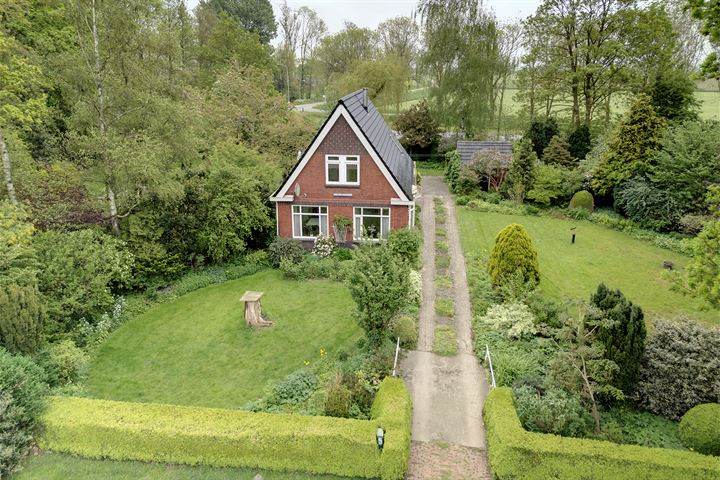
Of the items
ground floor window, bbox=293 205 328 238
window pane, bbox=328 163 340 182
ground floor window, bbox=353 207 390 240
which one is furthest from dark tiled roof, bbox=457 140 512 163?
ground floor window, bbox=293 205 328 238

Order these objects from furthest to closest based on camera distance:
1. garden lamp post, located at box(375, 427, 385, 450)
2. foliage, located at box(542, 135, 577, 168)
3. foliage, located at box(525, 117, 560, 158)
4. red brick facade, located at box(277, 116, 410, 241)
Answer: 1. foliage, located at box(525, 117, 560, 158)
2. foliage, located at box(542, 135, 577, 168)
3. red brick facade, located at box(277, 116, 410, 241)
4. garden lamp post, located at box(375, 427, 385, 450)

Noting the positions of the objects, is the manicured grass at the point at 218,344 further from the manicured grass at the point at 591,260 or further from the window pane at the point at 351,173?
the manicured grass at the point at 591,260

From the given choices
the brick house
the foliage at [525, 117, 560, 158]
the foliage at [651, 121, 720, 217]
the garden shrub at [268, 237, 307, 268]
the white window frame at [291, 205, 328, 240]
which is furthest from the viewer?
the foliage at [525, 117, 560, 158]

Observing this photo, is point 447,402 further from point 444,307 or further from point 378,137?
point 378,137

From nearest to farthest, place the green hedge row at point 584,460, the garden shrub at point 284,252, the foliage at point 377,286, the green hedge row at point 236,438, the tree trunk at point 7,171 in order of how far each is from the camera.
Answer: the green hedge row at point 584,460 < the green hedge row at point 236,438 < the foliage at point 377,286 < the tree trunk at point 7,171 < the garden shrub at point 284,252

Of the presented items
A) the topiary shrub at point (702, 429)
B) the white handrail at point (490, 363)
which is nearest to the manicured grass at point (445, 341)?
the white handrail at point (490, 363)

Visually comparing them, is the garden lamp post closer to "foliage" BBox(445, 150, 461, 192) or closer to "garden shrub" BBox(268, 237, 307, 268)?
"garden shrub" BBox(268, 237, 307, 268)

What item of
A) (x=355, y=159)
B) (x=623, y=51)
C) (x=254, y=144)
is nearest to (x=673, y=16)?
(x=623, y=51)

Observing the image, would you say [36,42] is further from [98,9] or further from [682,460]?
[682,460]
